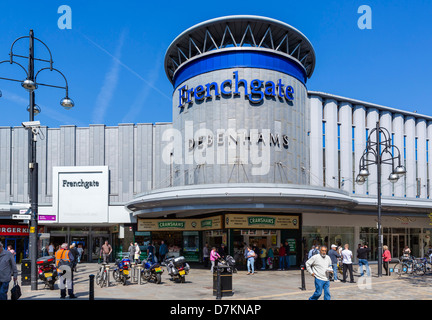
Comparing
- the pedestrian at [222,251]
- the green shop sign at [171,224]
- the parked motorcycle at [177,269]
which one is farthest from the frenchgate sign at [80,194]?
the parked motorcycle at [177,269]

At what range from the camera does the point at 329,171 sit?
34.5 m

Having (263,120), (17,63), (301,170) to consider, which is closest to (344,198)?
(301,170)

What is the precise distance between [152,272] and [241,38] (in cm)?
1999

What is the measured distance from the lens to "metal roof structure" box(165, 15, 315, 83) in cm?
3030

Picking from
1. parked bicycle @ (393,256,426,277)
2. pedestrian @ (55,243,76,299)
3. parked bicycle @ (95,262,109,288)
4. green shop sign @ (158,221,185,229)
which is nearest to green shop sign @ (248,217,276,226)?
green shop sign @ (158,221,185,229)

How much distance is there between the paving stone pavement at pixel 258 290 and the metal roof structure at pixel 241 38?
1676 cm

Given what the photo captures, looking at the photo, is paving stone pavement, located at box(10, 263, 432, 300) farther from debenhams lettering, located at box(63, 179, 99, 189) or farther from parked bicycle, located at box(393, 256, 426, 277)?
debenhams lettering, located at box(63, 179, 99, 189)

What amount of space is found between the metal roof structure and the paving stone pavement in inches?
660

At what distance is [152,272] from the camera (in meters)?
19.0

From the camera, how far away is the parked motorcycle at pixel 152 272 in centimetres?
1878

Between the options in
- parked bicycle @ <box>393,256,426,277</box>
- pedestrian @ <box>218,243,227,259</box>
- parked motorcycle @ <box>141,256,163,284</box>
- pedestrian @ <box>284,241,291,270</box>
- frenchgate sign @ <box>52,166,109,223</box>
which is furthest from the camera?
frenchgate sign @ <box>52,166,109,223</box>

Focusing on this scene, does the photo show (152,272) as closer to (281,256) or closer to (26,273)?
(26,273)

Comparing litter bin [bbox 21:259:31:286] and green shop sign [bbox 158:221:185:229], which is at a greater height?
green shop sign [bbox 158:221:185:229]
